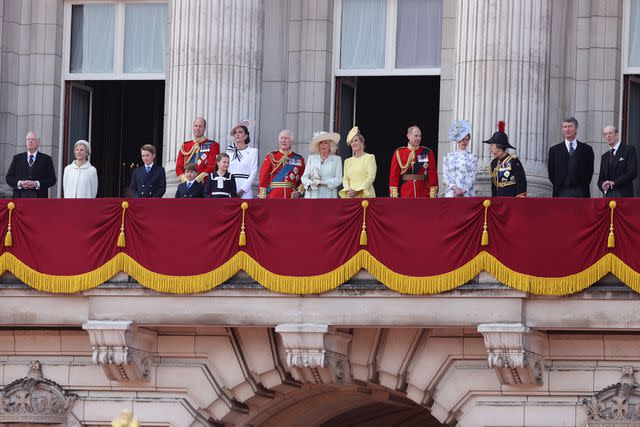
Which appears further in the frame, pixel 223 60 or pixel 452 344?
pixel 223 60

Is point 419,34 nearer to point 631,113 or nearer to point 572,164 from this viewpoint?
point 631,113

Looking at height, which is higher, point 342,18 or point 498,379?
point 342,18

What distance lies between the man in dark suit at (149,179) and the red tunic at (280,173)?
1.68m

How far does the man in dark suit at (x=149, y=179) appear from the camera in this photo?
36500 mm

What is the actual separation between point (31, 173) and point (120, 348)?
161 inches

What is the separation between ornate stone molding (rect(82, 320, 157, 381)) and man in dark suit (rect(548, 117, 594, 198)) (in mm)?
7056

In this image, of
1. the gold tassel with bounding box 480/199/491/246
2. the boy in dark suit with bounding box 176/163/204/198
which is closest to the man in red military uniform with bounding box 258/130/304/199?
the boy in dark suit with bounding box 176/163/204/198

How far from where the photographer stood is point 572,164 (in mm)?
34875

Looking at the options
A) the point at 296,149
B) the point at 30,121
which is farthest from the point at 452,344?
the point at 30,121

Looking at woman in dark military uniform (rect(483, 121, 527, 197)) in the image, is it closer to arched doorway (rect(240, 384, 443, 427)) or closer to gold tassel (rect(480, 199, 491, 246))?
gold tassel (rect(480, 199, 491, 246))

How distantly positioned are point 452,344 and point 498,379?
940mm

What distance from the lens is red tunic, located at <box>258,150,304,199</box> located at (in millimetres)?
36188

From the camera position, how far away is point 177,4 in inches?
1528

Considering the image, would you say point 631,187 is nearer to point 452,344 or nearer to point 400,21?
point 452,344
